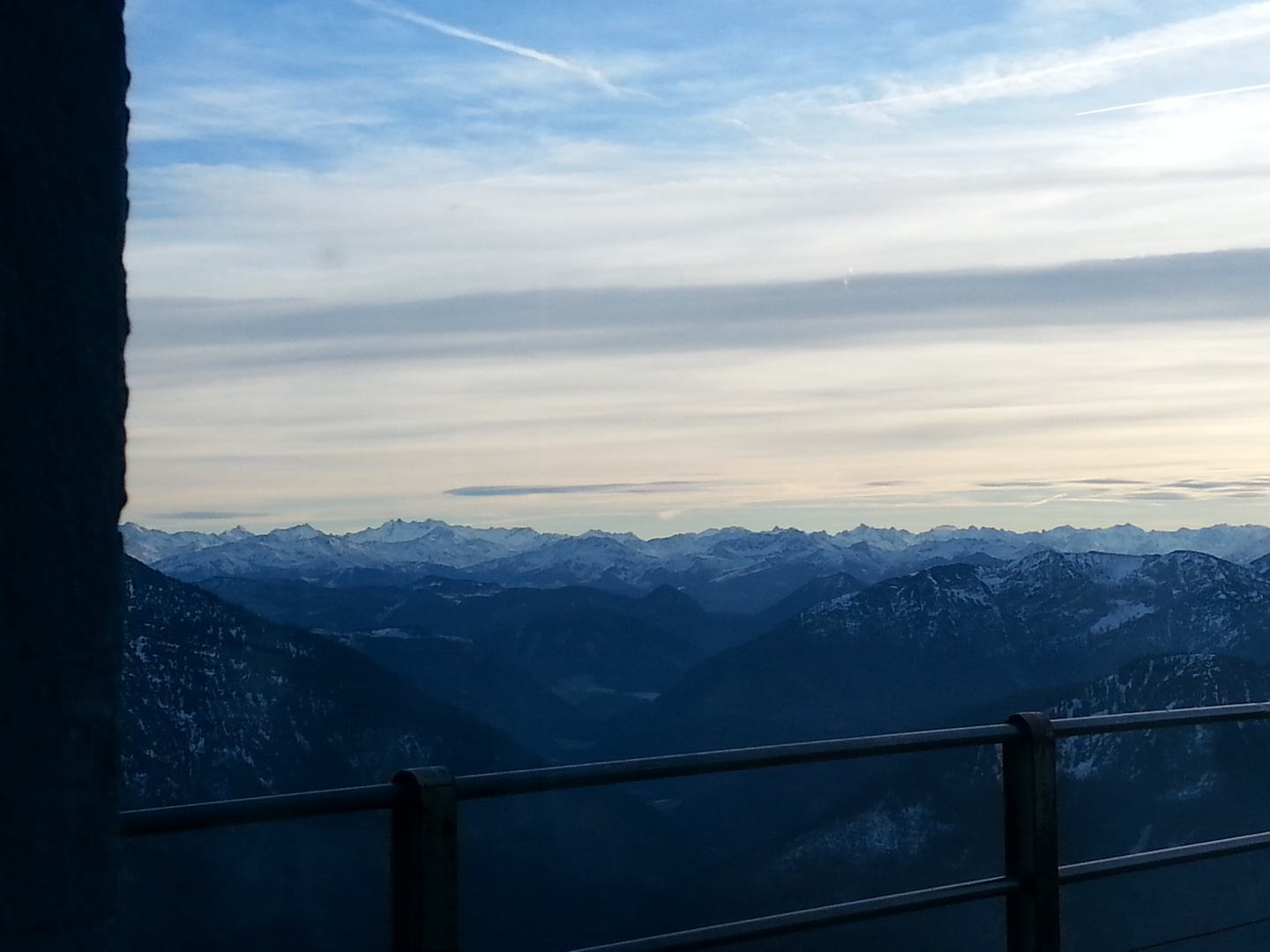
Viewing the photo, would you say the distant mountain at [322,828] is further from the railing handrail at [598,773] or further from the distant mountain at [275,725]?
the railing handrail at [598,773]

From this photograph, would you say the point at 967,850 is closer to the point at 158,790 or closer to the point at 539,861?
the point at 539,861

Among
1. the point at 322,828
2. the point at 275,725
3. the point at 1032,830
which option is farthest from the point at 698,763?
the point at 275,725

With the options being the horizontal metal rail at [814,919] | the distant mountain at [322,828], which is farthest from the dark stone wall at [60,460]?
the distant mountain at [322,828]

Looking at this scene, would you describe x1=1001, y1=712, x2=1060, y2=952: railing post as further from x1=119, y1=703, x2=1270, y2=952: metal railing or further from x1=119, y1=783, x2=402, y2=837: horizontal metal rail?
x1=119, y1=783, x2=402, y2=837: horizontal metal rail

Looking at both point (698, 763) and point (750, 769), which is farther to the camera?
point (750, 769)

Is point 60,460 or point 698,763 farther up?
point 60,460

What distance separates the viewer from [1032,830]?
13.9 feet

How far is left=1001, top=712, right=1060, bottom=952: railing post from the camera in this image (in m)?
4.20

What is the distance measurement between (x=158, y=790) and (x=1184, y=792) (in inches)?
4206

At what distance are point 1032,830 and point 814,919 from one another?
939 millimetres

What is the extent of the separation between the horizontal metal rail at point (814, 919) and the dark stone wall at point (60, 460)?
3.93ft

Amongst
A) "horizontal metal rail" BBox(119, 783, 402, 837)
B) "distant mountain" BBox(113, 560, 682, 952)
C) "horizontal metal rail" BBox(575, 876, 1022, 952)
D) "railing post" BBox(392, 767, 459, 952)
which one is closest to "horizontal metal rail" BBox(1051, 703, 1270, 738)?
"horizontal metal rail" BBox(575, 876, 1022, 952)

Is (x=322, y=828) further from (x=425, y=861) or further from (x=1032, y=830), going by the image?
(x=425, y=861)

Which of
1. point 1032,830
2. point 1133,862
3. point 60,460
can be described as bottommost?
point 1133,862
